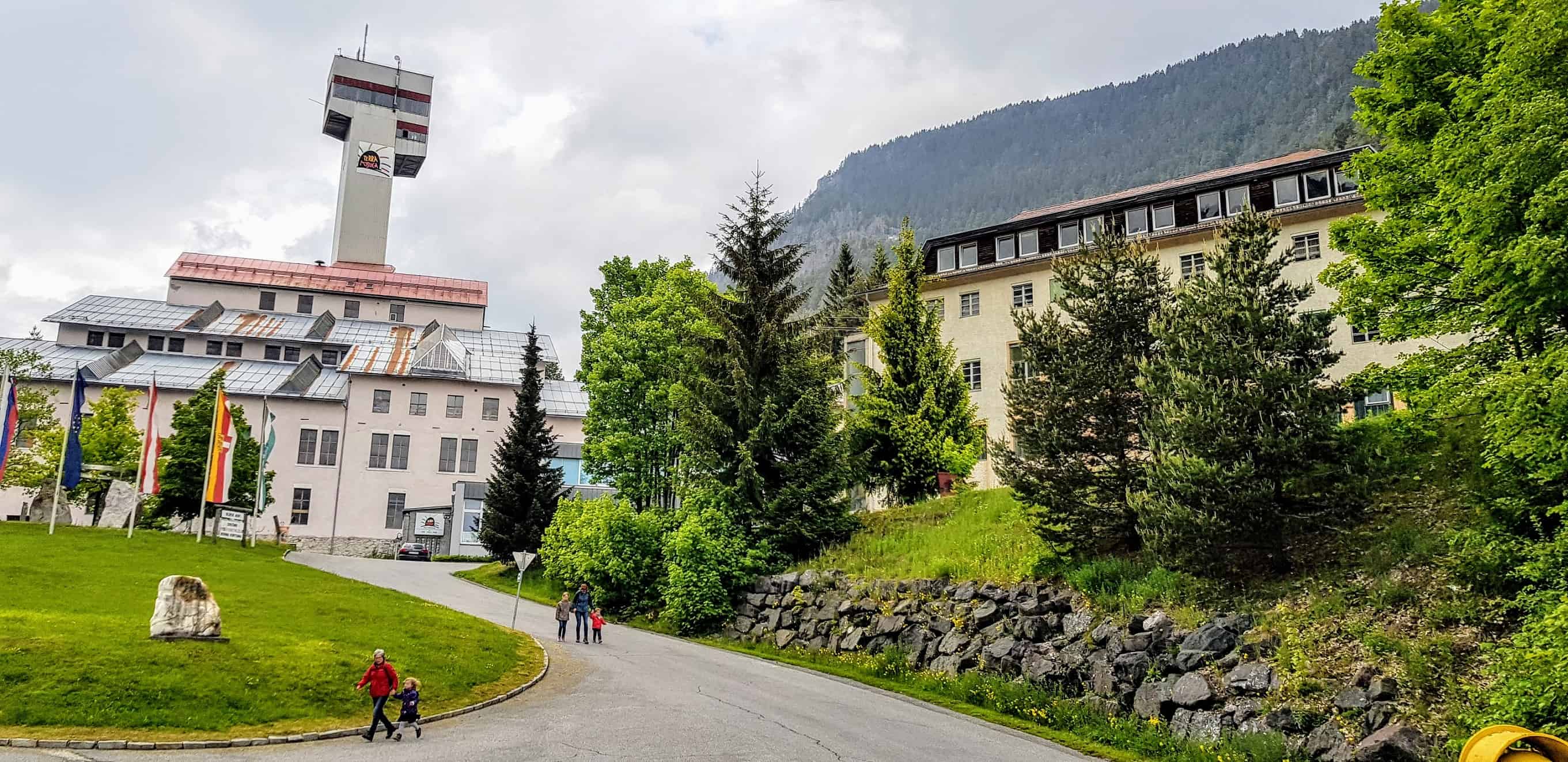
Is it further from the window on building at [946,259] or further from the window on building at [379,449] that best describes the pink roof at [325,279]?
the window on building at [946,259]

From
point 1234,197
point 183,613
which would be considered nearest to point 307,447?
point 183,613

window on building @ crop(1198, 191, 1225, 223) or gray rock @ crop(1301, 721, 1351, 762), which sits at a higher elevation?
window on building @ crop(1198, 191, 1225, 223)

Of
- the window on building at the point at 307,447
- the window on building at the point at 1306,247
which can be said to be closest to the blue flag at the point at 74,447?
the window on building at the point at 307,447

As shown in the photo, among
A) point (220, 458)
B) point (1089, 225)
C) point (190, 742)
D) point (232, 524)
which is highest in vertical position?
point (1089, 225)

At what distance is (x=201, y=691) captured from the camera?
16.8 metres

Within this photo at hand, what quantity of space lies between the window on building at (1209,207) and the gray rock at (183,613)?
127 feet

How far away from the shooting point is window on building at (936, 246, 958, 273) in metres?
47.8

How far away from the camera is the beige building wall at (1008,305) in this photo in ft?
123

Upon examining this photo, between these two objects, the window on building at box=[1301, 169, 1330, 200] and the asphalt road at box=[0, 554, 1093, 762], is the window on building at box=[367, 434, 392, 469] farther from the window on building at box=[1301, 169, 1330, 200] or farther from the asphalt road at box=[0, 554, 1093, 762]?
the window on building at box=[1301, 169, 1330, 200]

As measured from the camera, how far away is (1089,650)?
20375 millimetres

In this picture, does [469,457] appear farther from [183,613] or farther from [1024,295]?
[183,613]

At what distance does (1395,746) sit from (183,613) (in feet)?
73.0

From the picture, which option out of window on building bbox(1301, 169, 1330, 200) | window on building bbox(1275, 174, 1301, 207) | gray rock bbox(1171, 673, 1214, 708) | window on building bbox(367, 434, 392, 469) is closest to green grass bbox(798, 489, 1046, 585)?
gray rock bbox(1171, 673, 1214, 708)

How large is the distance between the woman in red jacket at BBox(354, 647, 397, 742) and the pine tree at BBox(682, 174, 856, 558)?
1648cm
